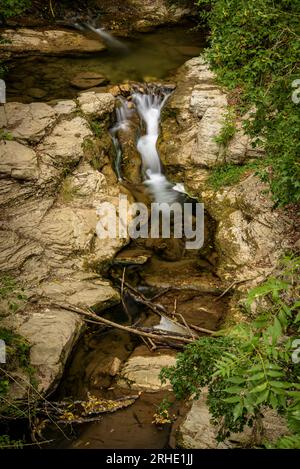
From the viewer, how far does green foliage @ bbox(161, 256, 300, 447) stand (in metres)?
2.42

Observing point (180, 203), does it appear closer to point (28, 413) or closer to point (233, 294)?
point (233, 294)

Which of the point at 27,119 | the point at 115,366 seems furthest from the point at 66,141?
the point at 115,366

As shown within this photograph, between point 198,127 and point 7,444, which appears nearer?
point 7,444

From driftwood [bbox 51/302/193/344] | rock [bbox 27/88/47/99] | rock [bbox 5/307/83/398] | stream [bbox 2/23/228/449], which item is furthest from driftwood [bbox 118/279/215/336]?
rock [bbox 27/88/47/99]

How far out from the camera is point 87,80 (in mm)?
10203

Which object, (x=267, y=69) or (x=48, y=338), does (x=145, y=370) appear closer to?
(x=48, y=338)

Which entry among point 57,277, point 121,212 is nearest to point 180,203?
point 121,212

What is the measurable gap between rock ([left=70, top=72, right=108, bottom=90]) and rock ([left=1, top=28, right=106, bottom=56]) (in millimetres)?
1393

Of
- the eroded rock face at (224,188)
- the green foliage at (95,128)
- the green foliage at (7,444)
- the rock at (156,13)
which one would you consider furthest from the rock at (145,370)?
the rock at (156,13)

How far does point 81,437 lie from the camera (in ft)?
15.3

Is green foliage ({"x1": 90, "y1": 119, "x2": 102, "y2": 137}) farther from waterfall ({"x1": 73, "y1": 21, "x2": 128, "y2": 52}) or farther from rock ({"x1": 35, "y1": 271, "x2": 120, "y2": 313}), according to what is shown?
waterfall ({"x1": 73, "y1": 21, "x2": 128, "y2": 52})

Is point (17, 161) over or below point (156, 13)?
below

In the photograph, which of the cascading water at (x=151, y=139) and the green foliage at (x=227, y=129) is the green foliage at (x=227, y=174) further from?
the cascading water at (x=151, y=139)

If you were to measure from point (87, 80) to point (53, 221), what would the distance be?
4.65 m
